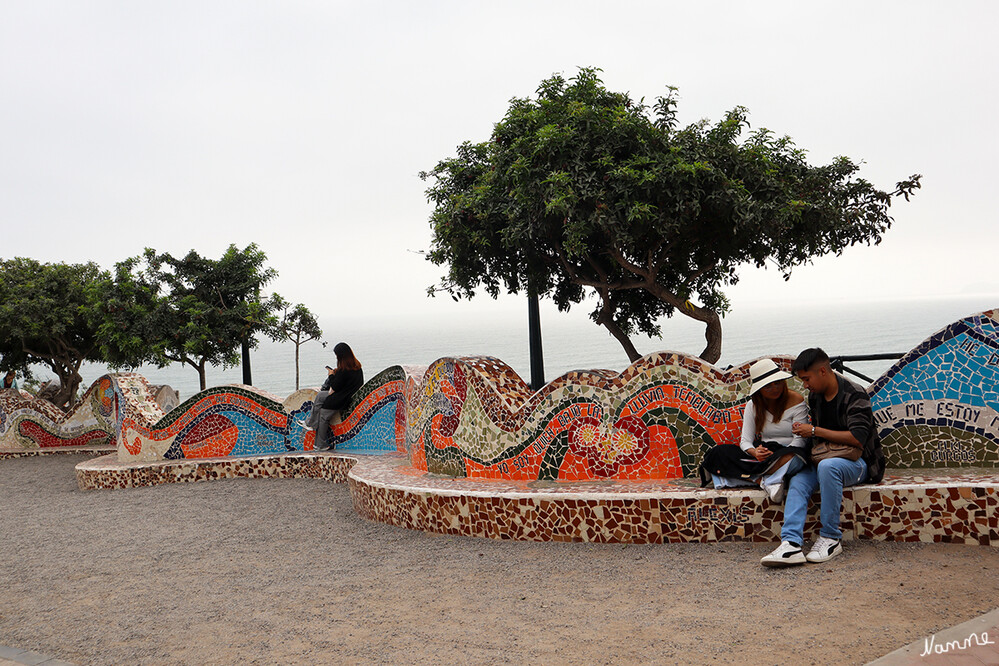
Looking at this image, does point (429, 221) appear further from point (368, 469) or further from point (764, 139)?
point (368, 469)

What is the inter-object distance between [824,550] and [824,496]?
0.31 metres

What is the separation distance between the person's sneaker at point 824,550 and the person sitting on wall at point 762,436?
47cm

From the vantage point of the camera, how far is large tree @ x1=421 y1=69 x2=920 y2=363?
11.5m

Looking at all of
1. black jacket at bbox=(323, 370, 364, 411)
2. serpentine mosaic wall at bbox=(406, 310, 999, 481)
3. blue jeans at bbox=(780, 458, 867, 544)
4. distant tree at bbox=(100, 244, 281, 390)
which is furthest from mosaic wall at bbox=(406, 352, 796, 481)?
distant tree at bbox=(100, 244, 281, 390)

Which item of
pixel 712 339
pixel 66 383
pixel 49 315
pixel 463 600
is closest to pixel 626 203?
pixel 712 339

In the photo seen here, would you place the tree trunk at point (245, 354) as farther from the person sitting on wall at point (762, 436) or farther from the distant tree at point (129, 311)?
the person sitting on wall at point (762, 436)

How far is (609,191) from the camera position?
38.0 feet

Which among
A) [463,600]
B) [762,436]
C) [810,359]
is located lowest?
[463,600]

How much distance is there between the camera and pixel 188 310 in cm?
1731

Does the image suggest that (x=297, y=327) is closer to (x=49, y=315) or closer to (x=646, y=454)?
(x=49, y=315)

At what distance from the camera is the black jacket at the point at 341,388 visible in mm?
9766

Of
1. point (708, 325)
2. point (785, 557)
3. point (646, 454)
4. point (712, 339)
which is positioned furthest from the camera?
point (708, 325)

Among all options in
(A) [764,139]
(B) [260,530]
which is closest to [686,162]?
(A) [764,139]

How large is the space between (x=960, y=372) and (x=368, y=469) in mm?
4869
